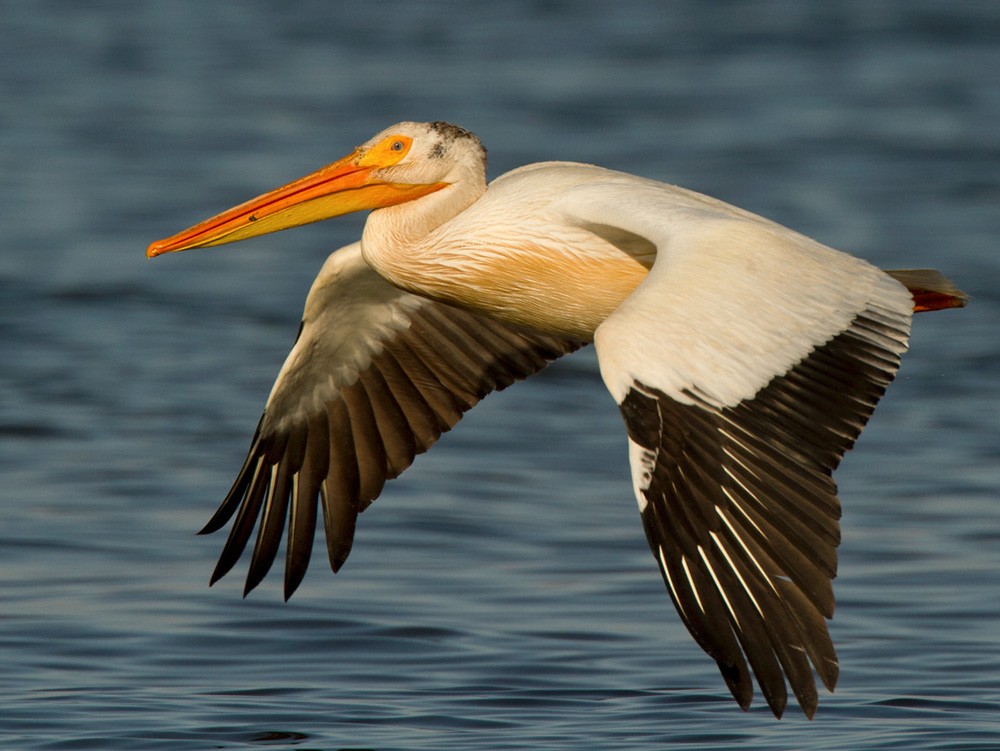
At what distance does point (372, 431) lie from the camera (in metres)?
6.88

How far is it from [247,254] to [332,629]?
6.40 m

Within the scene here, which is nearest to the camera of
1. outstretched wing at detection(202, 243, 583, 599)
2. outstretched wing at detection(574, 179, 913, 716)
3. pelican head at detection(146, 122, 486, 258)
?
outstretched wing at detection(574, 179, 913, 716)

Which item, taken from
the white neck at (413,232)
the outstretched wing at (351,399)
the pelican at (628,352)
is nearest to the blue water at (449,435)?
the outstretched wing at (351,399)

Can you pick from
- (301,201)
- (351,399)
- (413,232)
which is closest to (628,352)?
(413,232)

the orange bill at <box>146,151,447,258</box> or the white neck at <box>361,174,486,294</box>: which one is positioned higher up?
the orange bill at <box>146,151,447,258</box>

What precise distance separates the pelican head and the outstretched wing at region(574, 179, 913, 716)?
116cm

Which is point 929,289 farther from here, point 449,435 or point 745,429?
point 449,435

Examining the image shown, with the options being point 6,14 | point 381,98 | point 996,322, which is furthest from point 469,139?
point 6,14

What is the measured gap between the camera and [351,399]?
6.93m

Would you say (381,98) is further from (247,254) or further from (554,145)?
(247,254)

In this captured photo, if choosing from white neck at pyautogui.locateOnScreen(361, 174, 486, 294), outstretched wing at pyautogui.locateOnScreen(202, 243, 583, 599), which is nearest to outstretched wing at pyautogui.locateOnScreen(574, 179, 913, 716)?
white neck at pyautogui.locateOnScreen(361, 174, 486, 294)

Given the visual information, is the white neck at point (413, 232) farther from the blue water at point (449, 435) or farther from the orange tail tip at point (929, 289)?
the orange tail tip at point (929, 289)

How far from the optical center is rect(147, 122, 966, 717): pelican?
486cm

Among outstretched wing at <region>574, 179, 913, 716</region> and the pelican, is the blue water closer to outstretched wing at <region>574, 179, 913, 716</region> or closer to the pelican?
the pelican
